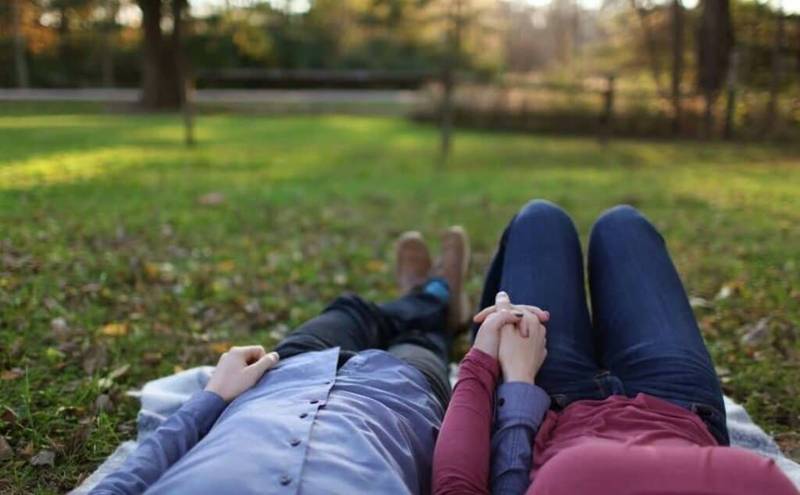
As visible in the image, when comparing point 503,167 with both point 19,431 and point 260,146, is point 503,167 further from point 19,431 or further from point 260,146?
point 19,431

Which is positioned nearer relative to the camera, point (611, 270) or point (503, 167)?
point (611, 270)

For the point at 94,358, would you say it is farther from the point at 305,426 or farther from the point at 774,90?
the point at 774,90

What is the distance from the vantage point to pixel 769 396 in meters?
2.97

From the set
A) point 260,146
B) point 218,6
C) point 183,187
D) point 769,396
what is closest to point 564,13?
point 218,6

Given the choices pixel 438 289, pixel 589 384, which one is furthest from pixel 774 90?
pixel 589 384

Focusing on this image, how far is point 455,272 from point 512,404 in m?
1.75

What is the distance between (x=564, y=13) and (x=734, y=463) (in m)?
53.8

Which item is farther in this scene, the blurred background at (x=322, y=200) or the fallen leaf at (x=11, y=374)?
the blurred background at (x=322, y=200)

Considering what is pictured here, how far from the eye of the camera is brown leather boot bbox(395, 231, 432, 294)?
12.8 feet

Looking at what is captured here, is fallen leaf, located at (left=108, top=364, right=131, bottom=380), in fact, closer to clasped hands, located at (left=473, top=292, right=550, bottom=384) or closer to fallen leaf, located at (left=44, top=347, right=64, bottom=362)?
fallen leaf, located at (left=44, top=347, right=64, bottom=362)

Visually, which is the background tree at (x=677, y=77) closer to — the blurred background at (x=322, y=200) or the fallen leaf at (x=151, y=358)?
the blurred background at (x=322, y=200)

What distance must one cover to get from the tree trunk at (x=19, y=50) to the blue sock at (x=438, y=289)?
84.2 ft

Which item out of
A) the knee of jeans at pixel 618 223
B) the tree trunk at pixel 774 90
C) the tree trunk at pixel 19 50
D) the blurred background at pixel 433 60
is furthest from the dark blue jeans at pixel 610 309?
the tree trunk at pixel 19 50

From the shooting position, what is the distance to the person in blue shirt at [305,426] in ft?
5.07
